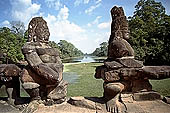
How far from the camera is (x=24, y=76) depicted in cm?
303

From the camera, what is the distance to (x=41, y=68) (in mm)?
2879

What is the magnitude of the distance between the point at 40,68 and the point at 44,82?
14.1 inches

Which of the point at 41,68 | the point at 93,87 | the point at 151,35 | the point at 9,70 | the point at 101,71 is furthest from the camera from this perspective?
the point at 151,35

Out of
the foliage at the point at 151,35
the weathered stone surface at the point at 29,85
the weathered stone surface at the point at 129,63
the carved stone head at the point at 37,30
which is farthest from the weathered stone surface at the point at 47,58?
the foliage at the point at 151,35

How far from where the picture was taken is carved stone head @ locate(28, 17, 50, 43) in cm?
323

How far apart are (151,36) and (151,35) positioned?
0.12 metres

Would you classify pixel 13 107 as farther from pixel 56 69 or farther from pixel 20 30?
pixel 20 30

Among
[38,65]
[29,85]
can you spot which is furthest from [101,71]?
[29,85]

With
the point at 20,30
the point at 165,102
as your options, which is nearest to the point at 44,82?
the point at 165,102

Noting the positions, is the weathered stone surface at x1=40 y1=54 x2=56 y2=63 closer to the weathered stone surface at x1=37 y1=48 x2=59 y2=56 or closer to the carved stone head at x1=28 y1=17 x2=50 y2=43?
the weathered stone surface at x1=37 y1=48 x2=59 y2=56

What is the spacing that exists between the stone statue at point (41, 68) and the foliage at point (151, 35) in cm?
1167

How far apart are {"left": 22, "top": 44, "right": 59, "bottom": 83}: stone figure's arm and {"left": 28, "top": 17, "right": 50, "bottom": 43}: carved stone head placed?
0.26m

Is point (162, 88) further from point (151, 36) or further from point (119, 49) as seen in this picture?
point (151, 36)

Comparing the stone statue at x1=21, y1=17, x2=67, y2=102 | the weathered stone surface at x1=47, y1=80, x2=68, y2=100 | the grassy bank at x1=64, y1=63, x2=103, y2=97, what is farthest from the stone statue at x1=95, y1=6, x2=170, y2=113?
the grassy bank at x1=64, y1=63, x2=103, y2=97
